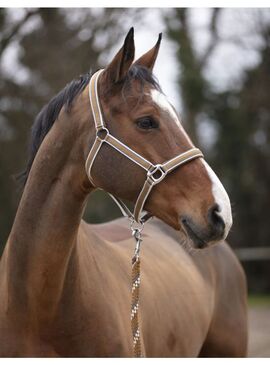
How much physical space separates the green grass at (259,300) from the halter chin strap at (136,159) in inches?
452

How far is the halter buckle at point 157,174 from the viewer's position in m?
2.52

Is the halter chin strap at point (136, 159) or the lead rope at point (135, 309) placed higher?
the halter chin strap at point (136, 159)

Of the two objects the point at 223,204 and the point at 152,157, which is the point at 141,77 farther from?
the point at 223,204

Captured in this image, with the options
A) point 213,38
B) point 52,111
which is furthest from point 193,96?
point 52,111

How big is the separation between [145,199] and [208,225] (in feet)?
1.19

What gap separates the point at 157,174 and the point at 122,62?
58cm

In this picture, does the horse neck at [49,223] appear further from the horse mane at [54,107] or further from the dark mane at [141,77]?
the dark mane at [141,77]

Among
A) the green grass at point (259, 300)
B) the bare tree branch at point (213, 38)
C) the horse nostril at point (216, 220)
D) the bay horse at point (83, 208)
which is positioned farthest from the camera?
the bare tree branch at point (213, 38)

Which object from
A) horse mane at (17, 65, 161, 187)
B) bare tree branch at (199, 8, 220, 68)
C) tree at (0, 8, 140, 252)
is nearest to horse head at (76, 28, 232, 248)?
horse mane at (17, 65, 161, 187)

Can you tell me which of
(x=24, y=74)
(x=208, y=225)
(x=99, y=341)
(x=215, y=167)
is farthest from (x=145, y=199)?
(x=215, y=167)

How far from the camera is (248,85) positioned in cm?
1561

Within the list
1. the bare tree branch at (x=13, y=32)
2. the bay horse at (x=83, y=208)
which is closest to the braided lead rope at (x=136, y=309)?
the bay horse at (x=83, y=208)

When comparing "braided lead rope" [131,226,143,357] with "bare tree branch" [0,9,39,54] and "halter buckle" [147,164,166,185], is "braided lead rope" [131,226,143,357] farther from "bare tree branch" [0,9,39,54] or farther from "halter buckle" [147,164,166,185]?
"bare tree branch" [0,9,39,54]

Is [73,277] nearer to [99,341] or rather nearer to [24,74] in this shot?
[99,341]
